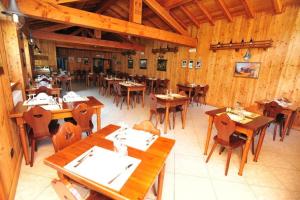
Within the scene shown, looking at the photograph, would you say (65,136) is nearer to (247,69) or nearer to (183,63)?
(247,69)

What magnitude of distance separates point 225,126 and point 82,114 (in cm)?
207

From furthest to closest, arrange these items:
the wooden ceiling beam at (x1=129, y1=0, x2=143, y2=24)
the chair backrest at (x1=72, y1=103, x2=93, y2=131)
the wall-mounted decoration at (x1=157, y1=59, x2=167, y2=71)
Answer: the wall-mounted decoration at (x1=157, y1=59, x2=167, y2=71) < the wooden ceiling beam at (x1=129, y1=0, x2=143, y2=24) < the chair backrest at (x1=72, y1=103, x2=93, y2=131)

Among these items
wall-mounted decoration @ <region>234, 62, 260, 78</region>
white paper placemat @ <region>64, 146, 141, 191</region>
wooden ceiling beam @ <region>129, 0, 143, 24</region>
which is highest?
wooden ceiling beam @ <region>129, 0, 143, 24</region>

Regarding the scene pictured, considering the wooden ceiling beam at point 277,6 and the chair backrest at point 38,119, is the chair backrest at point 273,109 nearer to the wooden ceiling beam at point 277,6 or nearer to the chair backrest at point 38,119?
the wooden ceiling beam at point 277,6

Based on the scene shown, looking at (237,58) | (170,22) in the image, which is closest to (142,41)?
(170,22)

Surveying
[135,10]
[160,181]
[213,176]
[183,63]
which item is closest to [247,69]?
[183,63]

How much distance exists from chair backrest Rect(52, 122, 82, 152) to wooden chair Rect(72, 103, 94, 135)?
2.70ft

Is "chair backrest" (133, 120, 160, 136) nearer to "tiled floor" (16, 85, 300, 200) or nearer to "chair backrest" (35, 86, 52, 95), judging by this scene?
"tiled floor" (16, 85, 300, 200)

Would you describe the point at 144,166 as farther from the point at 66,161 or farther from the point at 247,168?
the point at 247,168

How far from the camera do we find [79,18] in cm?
343

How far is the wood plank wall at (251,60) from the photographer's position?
3992 millimetres

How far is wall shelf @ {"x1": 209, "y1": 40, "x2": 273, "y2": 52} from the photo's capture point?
4.33m

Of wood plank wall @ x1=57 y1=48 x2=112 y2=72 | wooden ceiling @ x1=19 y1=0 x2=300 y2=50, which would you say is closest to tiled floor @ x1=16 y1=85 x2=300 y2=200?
wooden ceiling @ x1=19 y1=0 x2=300 y2=50

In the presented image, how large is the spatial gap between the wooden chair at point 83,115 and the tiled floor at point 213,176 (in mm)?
713
